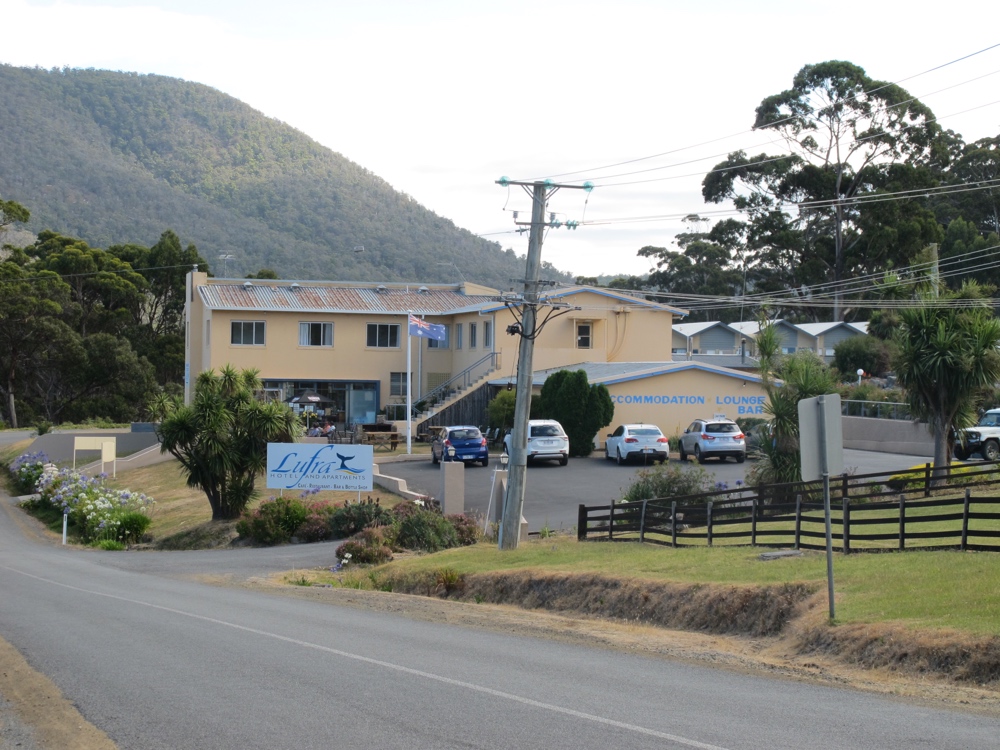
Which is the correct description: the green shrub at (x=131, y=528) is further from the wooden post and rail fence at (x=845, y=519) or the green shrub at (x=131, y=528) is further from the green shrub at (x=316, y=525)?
the wooden post and rail fence at (x=845, y=519)

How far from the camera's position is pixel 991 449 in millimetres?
33875

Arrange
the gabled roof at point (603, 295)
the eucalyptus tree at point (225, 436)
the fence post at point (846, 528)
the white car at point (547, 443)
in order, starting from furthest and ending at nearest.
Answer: the gabled roof at point (603, 295) < the white car at point (547, 443) < the eucalyptus tree at point (225, 436) < the fence post at point (846, 528)

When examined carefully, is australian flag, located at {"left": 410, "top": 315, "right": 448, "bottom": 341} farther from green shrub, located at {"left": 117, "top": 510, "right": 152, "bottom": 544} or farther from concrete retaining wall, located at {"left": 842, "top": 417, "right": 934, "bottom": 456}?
concrete retaining wall, located at {"left": 842, "top": 417, "right": 934, "bottom": 456}

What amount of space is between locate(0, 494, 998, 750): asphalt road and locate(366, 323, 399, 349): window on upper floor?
42.0m

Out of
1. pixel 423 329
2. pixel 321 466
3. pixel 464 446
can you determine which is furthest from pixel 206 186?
pixel 321 466

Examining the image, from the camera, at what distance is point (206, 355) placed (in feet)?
185

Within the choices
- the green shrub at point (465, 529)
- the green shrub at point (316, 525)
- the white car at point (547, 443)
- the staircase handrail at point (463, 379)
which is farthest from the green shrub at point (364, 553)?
the staircase handrail at point (463, 379)

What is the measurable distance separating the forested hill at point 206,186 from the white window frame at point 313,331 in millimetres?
59261

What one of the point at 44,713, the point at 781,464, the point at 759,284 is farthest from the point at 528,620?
the point at 759,284

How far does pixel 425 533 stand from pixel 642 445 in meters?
14.4

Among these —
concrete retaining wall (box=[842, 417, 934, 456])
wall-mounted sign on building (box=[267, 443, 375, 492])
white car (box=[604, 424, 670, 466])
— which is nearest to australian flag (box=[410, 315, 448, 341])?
white car (box=[604, 424, 670, 466])

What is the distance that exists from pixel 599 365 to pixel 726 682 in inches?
1556

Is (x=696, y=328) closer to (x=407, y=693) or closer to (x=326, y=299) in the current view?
(x=326, y=299)

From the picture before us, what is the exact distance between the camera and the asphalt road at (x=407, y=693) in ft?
25.9
